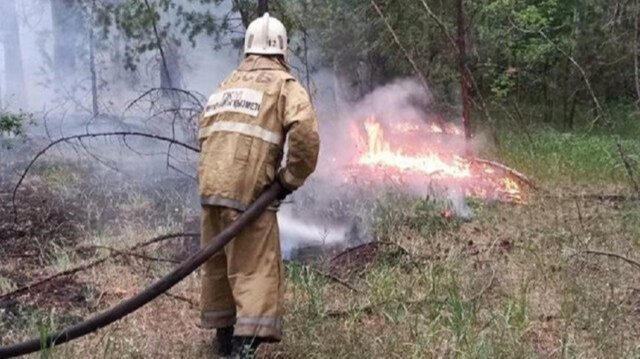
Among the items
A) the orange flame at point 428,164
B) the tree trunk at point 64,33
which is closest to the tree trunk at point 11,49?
the tree trunk at point 64,33

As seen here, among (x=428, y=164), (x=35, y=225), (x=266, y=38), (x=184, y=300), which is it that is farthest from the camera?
(x=428, y=164)

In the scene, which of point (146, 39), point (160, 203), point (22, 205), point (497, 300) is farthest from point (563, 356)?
point (146, 39)

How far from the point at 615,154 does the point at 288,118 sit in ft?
28.9

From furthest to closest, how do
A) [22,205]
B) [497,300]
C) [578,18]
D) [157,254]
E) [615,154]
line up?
[578,18]
[615,154]
[22,205]
[157,254]
[497,300]

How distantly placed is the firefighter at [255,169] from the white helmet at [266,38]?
0.38 ft

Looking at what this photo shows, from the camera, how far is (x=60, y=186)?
9586 millimetres

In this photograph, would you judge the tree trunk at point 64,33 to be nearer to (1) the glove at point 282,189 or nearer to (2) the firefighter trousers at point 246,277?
(2) the firefighter trousers at point 246,277

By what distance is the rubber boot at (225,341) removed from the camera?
14.2ft

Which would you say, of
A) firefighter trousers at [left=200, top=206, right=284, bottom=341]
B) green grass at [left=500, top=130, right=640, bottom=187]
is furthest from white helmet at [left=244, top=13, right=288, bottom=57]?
green grass at [left=500, top=130, right=640, bottom=187]

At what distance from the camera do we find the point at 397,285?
5.21 meters

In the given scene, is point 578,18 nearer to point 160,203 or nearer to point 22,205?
point 160,203

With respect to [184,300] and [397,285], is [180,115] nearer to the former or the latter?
[184,300]

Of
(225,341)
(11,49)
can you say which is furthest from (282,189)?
(11,49)

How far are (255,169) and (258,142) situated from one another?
15cm
